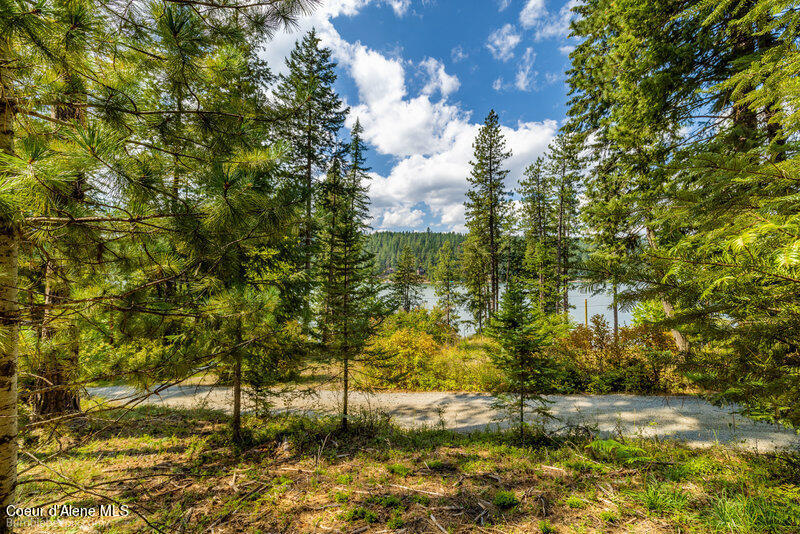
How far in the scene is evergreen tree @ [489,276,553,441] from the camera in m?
4.52

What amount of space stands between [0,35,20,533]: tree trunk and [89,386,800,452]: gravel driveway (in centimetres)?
215

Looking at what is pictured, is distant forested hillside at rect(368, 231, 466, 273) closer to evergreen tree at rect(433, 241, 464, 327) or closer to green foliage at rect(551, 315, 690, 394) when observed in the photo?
evergreen tree at rect(433, 241, 464, 327)

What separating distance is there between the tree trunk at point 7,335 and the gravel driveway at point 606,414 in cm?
215

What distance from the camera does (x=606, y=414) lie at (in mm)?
6422

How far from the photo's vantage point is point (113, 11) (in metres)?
2.24

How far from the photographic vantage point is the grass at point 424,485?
2.93 m

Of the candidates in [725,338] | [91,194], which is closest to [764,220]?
[725,338]

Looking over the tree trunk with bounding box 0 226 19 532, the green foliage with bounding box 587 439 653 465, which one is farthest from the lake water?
the tree trunk with bounding box 0 226 19 532

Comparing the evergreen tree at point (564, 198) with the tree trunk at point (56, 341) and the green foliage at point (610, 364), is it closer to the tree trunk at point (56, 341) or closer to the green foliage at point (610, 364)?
the green foliage at point (610, 364)

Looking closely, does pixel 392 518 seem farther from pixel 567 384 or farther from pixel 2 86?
pixel 567 384

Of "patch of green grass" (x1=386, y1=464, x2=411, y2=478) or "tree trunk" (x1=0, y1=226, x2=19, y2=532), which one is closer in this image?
"tree trunk" (x1=0, y1=226, x2=19, y2=532)

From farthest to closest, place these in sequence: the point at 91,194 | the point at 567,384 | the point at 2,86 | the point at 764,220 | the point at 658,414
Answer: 1. the point at 567,384
2. the point at 658,414
3. the point at 91,194
4. the point at 764,220
5. the point at 2,86

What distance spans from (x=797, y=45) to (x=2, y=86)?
21.5ft

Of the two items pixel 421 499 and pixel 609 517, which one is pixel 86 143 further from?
pixel 609 517
